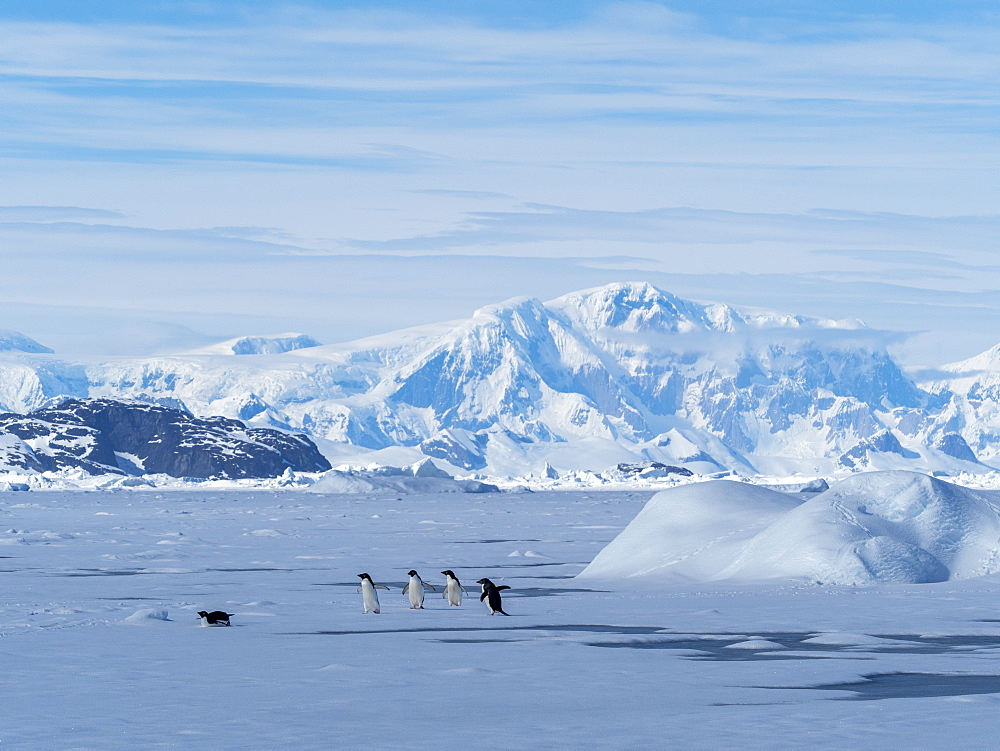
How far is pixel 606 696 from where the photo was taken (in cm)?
1429

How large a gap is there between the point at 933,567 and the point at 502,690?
1581 centimetres

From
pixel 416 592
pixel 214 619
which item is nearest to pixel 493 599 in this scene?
pixel 416 592

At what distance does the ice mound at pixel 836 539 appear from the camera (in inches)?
1079

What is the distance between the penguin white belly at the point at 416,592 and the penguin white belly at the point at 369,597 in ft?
3.19

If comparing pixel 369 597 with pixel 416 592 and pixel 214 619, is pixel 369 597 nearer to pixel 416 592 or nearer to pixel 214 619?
pixel 416 592

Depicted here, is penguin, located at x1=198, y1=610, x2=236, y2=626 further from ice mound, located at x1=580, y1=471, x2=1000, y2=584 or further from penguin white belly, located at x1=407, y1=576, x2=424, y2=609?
ice mound, located at x1=580, y1=471, x2=1000, y2=584

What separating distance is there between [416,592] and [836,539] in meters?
8.35

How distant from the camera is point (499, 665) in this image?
55.2ft

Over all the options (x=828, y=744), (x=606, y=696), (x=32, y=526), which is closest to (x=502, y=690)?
(x=606, y=696)

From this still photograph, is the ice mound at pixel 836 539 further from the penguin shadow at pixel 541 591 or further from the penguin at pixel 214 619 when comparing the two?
the penguin at pixel 214 619

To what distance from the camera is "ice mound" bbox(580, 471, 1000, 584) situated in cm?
2741

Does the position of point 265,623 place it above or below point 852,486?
below

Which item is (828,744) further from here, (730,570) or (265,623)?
(730,570)

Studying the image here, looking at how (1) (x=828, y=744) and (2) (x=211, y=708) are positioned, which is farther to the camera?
(2) (x=211, y=708)
